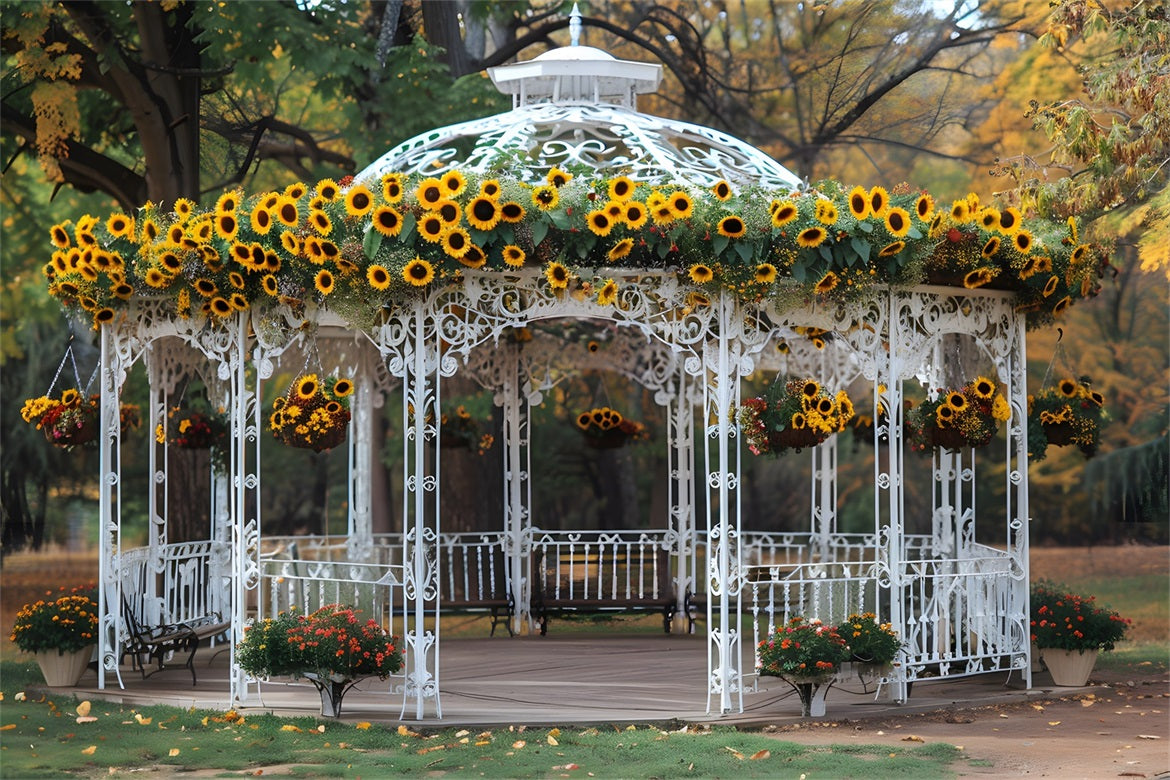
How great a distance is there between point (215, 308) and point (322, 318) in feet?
2.52

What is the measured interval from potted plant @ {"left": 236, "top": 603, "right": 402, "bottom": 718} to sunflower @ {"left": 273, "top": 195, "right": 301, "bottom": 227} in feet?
8.75

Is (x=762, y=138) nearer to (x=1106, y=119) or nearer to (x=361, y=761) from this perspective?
(x=1106, y=119)

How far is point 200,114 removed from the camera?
16703 mm

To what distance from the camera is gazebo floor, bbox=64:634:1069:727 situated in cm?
924

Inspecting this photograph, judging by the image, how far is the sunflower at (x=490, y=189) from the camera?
346 inches

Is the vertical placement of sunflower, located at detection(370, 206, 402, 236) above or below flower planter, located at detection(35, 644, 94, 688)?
above

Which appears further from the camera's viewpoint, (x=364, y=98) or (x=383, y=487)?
(x=383, y=487)

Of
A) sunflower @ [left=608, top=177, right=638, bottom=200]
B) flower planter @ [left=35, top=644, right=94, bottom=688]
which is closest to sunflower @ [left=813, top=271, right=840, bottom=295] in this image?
sunflower @ [left=608, top=177, right=638, bottom=200]

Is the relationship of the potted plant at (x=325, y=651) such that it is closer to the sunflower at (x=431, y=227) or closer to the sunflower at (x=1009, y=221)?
the sunflower at (x=431, y=227)

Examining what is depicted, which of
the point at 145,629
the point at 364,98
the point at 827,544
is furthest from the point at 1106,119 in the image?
the point at 145,629

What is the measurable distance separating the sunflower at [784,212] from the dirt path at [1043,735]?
11.2 feet

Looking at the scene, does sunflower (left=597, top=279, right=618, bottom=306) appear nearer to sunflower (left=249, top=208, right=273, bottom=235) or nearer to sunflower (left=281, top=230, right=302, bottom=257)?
sunflower (left=281, top=230, right=302, bottom=257)

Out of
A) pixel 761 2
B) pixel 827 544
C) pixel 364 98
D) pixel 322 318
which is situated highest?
pixel 761 2

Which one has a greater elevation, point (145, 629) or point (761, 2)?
point (761, 2)
